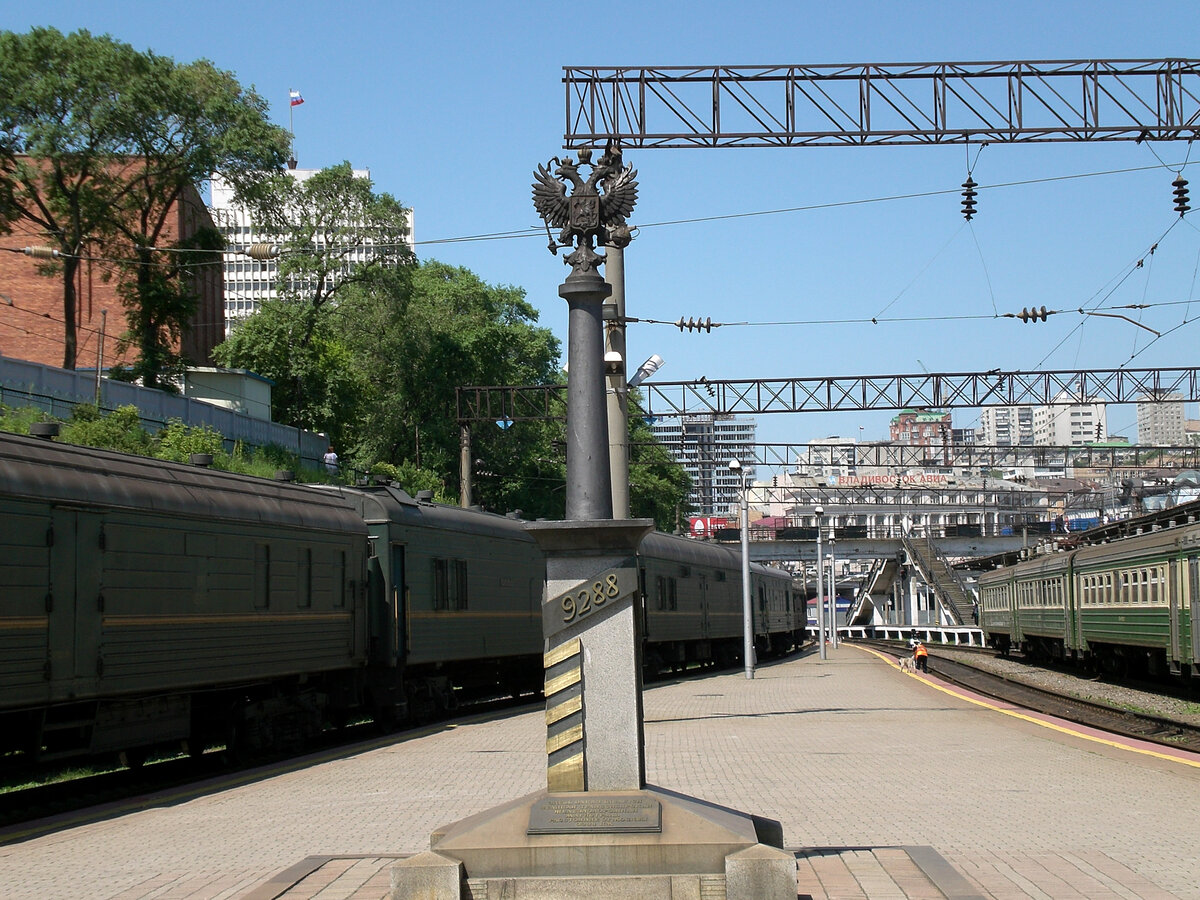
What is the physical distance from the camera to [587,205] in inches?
358

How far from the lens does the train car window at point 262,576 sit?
15.4 meters

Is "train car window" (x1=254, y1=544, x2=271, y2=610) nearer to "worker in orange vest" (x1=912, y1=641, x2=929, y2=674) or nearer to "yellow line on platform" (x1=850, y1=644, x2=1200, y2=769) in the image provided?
"yellow line on platform" (x1=850, y1=644, x2=1200, y2=769)

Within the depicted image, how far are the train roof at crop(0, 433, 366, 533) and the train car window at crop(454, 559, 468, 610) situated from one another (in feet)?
13.1

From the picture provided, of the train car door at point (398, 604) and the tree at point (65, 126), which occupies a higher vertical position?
the tree at point (65, 126)

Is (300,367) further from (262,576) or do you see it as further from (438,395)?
(262,576)

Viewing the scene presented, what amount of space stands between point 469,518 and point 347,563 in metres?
4.98

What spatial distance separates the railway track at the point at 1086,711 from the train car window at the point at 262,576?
10797mm

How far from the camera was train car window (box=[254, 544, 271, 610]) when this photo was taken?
50.7ft

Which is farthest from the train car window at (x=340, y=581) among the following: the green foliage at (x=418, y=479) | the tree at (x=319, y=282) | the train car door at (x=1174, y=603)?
the tree at (x=319, y=282)

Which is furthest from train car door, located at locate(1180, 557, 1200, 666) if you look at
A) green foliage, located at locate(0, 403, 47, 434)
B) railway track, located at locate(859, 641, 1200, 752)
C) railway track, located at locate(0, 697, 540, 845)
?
green foliage, located at locate(0, 403, 47, 434)

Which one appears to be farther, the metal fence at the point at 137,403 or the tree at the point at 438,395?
the tree at the point at 438,395

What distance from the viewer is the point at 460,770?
14344 mm

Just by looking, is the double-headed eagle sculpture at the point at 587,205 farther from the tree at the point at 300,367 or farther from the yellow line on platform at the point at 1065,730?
the tree at the point at 300,367

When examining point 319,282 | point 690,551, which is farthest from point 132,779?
point 319,282
